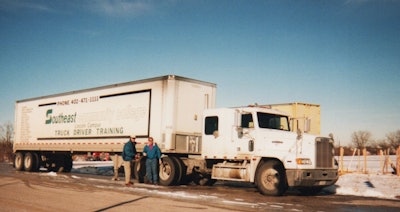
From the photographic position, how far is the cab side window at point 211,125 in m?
14.2

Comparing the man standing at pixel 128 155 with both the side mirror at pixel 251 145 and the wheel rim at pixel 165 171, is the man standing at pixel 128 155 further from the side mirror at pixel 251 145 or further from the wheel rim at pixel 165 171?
the side mirror at pixel 251 145

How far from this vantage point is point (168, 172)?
1511 cm

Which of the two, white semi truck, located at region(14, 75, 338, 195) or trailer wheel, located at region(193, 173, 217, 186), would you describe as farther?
trailer wheel, located at region(193, 173, 217, 186)

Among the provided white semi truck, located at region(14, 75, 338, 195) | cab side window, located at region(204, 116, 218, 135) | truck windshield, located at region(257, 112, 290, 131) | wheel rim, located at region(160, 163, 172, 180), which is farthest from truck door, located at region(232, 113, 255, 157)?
wheel rim, located at region(160, 163, 172, 180)

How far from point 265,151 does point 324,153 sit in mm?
1802

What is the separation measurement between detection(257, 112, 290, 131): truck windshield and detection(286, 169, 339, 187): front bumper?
189 centimetres

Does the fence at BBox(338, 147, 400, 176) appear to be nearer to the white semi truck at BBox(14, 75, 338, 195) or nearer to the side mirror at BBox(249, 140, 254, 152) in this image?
the white semi truck at BBox(14, 75, 338, 195)

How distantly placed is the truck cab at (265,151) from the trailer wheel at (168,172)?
1.23m

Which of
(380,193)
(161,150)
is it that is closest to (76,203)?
(161,150)

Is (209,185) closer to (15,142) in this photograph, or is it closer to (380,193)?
(380,193)

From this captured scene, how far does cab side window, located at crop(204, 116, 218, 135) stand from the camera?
14.2 metres

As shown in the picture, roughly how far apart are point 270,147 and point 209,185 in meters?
4.31

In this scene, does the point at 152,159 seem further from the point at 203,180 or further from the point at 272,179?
the point at 272,179

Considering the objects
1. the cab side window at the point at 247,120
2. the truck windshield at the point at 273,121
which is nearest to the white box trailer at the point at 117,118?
the cab side window at the point at 247,120
